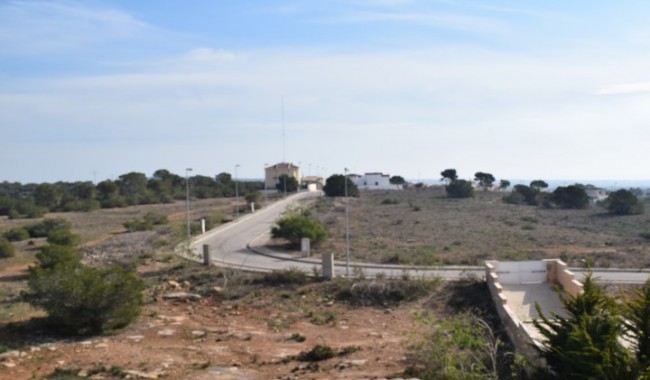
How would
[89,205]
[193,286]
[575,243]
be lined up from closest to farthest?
[193,286] < [575,243] < [89,205]

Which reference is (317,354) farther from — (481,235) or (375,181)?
(375,181)

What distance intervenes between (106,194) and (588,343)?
91.3 m

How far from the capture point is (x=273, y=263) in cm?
2784

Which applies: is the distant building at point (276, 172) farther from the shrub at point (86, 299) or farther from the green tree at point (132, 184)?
the shrub at point (86, 299)

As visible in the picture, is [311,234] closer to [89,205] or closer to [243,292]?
[243,292]

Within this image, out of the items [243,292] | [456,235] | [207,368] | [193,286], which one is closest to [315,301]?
[243,292]

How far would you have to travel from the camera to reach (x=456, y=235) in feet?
130

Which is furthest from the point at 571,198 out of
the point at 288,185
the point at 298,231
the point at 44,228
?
the point at 44,228

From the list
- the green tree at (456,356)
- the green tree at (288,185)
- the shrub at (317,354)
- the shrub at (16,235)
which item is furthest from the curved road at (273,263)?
the green tree at (288,185)

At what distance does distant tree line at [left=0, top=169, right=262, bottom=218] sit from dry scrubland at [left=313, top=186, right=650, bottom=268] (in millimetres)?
33118

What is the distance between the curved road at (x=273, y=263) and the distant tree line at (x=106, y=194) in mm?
37215

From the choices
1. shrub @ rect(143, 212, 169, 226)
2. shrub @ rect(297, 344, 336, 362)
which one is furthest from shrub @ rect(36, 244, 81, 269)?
shrub @ rect(143, 212, 169, 226)

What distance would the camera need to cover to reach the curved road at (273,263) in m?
23.8

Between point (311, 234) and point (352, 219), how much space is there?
748 inches
